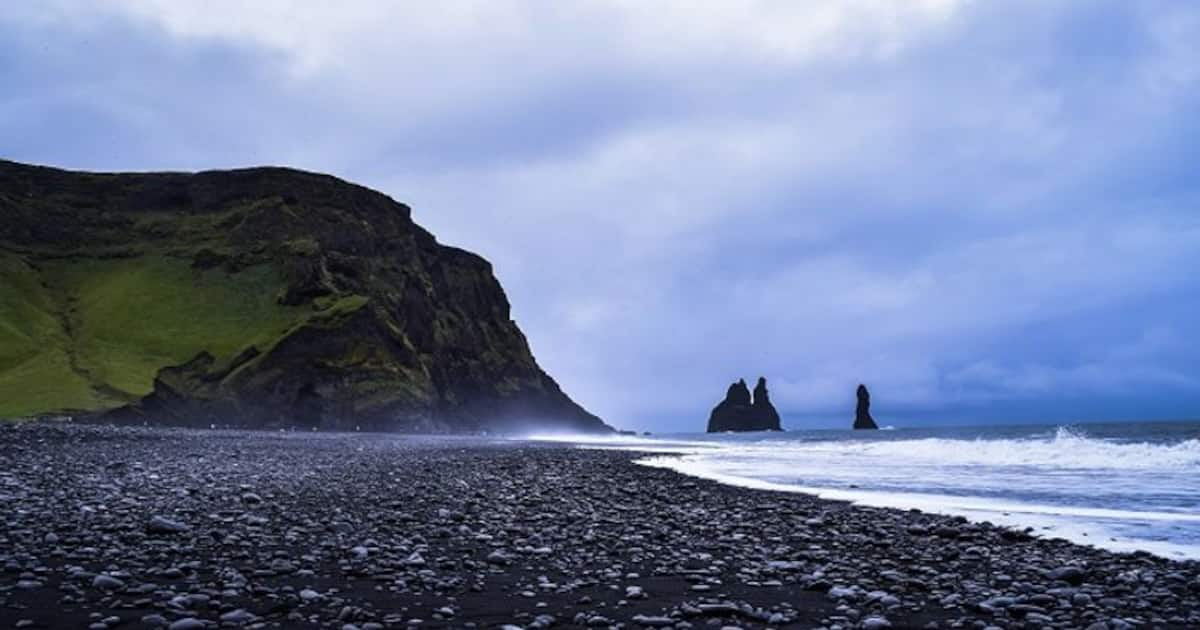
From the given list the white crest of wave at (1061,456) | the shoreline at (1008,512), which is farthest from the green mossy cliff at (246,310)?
the shoreline at (1008,512)

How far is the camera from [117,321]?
108m

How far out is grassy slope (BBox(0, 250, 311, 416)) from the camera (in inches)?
3302

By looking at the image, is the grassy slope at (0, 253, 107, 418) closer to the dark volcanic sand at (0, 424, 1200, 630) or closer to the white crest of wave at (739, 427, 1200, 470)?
the dark volcanic sand at (0, 424, 1200, 630)

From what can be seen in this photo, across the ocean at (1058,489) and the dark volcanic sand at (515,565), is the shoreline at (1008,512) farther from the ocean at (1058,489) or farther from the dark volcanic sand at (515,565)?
the dark volcanic sand at (515,565)

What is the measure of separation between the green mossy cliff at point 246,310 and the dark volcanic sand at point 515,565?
231 ft

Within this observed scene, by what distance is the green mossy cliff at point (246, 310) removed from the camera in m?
91.8

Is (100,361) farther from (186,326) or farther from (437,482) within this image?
(437,482)

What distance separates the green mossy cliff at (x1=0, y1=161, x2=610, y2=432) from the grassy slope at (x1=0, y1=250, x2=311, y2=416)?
0.94ft

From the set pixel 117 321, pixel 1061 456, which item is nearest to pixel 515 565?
Result: pixel 1061 456

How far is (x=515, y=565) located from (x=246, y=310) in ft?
359

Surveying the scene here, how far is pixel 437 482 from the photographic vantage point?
2191 centimetres

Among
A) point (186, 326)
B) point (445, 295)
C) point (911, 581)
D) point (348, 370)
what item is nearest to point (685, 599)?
point (911, 581)

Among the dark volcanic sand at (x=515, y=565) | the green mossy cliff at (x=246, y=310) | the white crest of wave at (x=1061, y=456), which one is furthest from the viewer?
the green mossy cliff at (x=246, y=310)

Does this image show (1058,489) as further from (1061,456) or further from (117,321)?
(117,321)
